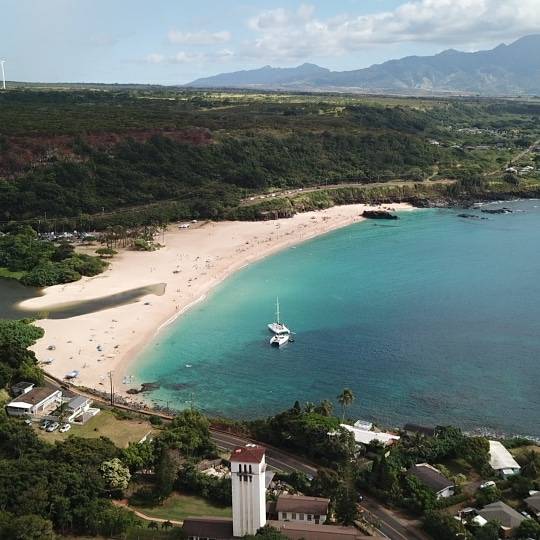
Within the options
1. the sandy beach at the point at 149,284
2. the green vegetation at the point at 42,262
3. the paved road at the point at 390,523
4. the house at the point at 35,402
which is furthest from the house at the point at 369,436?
the green vegetation at the point at 42,262

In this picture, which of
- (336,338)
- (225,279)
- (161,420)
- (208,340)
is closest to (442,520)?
(161,420)

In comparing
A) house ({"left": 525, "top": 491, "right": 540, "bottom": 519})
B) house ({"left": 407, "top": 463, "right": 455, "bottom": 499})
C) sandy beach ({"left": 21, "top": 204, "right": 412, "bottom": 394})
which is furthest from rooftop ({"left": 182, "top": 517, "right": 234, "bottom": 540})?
sandy beach ({"left": 21, "top": 204, "right": 412, "bottom": 394})

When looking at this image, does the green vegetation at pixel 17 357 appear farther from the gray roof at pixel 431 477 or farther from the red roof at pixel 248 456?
the gray roof at pixel 431 477

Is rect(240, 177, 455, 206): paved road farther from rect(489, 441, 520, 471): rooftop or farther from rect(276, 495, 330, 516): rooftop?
rect(276, 495, 330, 516): rooftop

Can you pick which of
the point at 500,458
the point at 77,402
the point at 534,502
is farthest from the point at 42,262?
the point at 534,502

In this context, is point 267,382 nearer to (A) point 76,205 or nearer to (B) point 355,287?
(B) point 355,287

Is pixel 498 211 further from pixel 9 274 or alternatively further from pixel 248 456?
pixel 248 456
